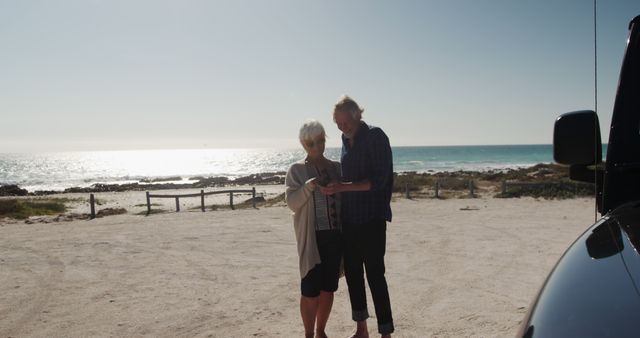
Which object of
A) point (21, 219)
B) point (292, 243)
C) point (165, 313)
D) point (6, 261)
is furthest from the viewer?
point (21, 219)

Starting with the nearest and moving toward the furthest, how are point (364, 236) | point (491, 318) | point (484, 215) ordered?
point (364, 236) < point (491, 318) < point (484, 215)

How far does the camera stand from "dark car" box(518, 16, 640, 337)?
104 cm

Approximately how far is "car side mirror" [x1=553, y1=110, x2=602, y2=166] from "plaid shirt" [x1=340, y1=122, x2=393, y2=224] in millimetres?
1249

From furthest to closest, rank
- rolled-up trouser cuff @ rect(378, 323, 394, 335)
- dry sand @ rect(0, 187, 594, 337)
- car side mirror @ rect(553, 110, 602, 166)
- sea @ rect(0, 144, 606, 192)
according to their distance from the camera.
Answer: sea @ rect(0, 144, 606, 192) < dry sand @ rect(0, 187, 594, 337) < rolled-up trouser cuff @ rect(378, 323, 394, 335) < car side mirror @ rect(553, 110, 602, 166)

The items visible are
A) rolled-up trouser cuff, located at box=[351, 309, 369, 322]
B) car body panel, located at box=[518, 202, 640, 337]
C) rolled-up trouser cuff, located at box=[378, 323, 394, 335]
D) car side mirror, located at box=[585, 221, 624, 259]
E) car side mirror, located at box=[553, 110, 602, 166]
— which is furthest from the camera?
rolled-up trouser cuff, located at box=[351, 309, 369, 322]

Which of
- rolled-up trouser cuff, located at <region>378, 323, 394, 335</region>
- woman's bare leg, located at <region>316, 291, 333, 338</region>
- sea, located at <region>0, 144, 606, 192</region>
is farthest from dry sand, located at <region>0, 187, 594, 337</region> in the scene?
sea, located at <region>0, 144, 606, 192</region>

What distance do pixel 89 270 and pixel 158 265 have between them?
0.98 meters

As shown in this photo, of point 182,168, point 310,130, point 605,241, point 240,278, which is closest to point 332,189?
point 310,130

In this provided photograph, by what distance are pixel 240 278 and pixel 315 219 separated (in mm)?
3247

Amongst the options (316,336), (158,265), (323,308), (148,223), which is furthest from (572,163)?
(148,223)

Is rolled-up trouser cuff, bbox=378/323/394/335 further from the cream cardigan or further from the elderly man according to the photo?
the cream cardigan

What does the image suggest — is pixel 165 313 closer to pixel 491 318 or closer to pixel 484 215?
pixel 491 318

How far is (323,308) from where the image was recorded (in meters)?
3.47

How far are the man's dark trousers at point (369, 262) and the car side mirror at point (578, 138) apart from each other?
1.41m
